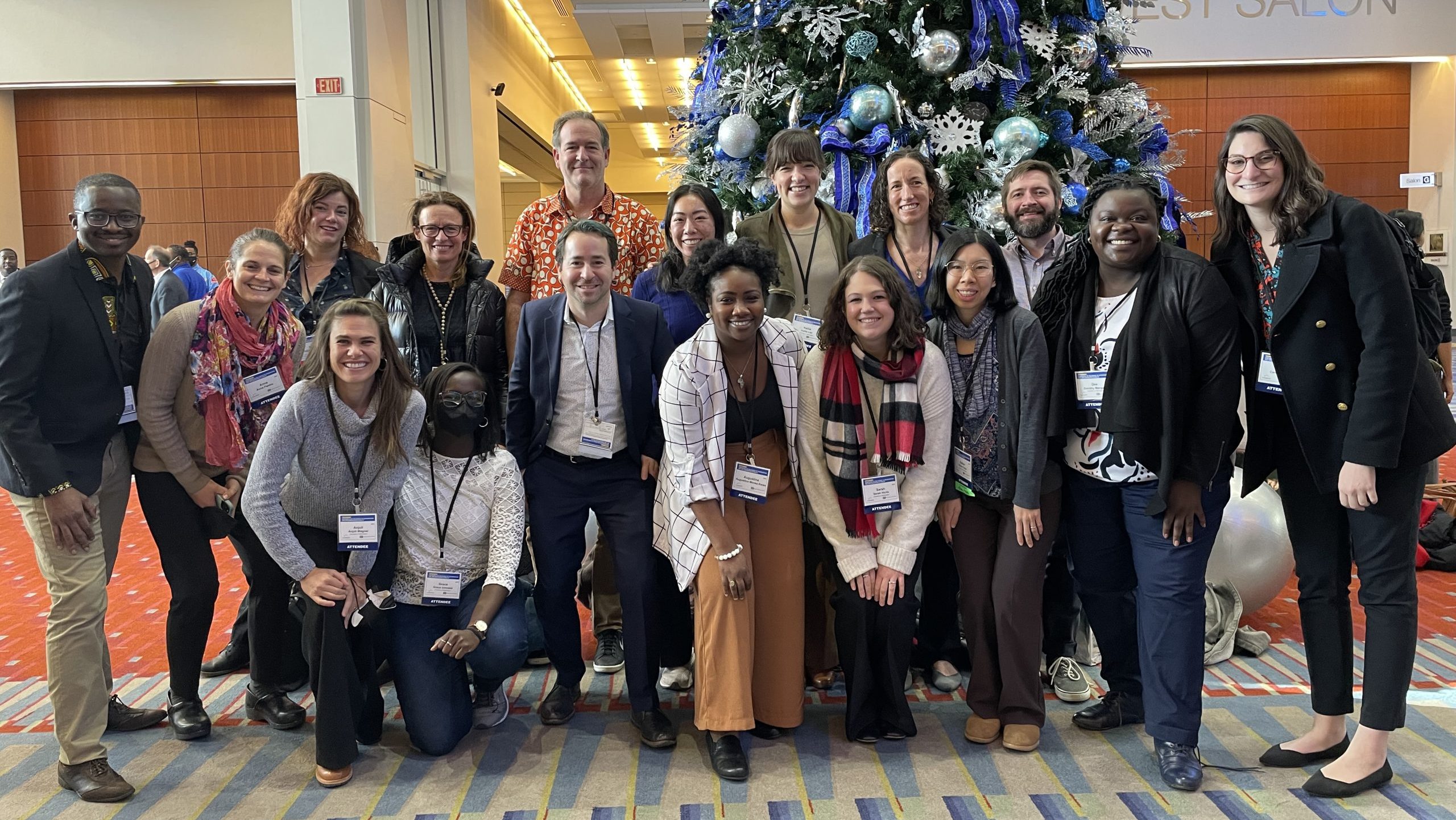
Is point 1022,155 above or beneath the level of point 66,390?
above

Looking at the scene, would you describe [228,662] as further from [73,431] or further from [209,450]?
[73,431]

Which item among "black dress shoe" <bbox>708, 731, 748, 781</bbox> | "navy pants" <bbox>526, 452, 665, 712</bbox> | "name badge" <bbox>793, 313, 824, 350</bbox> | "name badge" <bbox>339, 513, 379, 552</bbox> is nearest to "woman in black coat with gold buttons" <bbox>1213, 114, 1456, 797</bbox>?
"name badge" <bbox>793, 313, 824, 350</bbox>

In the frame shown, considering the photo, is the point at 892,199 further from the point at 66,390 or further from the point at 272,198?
the point at 272,198

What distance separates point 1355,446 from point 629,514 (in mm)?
1860

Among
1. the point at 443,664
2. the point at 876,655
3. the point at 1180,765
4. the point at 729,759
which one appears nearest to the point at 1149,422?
the point at 1180,765

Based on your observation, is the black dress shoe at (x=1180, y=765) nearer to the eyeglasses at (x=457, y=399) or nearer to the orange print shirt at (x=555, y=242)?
the eyeglasses at (x=457, y=399)

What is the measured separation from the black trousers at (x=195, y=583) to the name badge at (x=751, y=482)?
4.42ft

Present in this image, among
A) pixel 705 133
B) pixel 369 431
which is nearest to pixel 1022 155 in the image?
pixel 705 133

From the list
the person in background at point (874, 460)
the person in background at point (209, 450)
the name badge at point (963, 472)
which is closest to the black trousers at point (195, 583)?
the person in background at point (209, 450)

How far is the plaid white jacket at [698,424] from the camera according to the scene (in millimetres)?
2570

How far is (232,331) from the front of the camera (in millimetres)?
2770

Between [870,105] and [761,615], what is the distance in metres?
2.23

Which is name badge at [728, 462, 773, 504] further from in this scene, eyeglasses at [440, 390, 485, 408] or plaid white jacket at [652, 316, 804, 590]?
eyeglasses at [440, 390, 485, 408]

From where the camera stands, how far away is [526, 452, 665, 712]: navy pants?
9.07 ft
